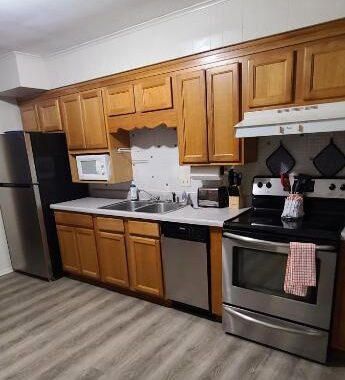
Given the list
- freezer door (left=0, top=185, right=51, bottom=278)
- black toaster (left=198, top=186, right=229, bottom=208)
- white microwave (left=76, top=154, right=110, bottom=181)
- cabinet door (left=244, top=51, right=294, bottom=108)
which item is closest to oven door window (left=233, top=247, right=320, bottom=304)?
black toaster (left=198, top=186, right=229, bottom=208)

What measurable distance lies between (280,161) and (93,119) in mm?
1911

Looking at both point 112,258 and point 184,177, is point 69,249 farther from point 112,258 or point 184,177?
point 184,177

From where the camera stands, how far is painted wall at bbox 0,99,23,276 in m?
3.42

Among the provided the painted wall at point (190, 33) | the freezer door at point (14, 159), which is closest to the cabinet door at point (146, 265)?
the freezer door at point (14, 159)

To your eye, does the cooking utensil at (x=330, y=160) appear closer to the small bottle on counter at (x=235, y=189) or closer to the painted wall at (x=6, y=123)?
the small bottle on counter at (x=235, y=189)

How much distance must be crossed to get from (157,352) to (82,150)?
2163 millimetres

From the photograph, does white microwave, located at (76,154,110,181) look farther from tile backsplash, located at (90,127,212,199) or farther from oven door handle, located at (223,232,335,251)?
oven door handle, located at (223,232,335,251)

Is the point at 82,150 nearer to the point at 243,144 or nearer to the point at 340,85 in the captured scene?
the point at 243,144

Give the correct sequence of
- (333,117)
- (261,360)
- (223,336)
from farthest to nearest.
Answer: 1. (223,336)
2. (261,360)
3. (333,117)

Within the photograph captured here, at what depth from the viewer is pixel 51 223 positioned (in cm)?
312

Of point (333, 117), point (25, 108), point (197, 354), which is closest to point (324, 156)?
point (333, 117)

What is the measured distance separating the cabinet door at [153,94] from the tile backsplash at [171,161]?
1.28ft

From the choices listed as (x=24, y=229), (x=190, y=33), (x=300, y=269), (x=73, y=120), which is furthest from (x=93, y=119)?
(x=300, y=269)

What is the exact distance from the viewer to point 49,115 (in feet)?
10.6
